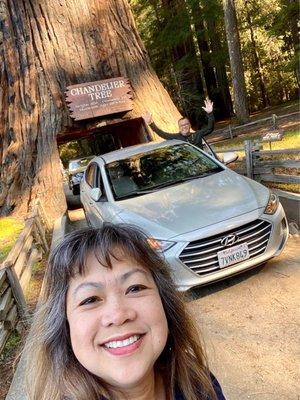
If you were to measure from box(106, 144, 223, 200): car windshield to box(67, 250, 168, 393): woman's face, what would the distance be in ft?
14.7

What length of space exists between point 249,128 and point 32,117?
1184cm

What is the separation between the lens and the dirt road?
332 centimetres

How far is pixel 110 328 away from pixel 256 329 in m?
2.99

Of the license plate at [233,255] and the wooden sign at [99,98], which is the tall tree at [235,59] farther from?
→ the license plate at [233,255]

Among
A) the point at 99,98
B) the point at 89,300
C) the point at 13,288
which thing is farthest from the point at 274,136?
the point at 89,300

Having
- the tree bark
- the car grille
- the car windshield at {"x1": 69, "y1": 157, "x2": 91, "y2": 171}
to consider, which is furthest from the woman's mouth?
the tree bark

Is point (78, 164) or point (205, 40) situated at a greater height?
point (205, 40)

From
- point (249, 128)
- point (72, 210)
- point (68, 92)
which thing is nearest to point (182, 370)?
point (68, 92)

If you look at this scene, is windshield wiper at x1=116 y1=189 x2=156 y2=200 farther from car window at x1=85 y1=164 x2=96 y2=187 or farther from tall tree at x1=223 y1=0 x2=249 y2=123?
tall tree at x1=223 y1=0 x2=249 y2=123

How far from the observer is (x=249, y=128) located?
20188 mm

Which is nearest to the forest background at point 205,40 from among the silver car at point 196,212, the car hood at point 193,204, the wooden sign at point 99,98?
the wooden sign at point 99,98

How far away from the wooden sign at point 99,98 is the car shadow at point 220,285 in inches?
267

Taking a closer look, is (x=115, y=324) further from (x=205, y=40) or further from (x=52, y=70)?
(x=205, y=40)

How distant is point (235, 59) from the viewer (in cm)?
2086
